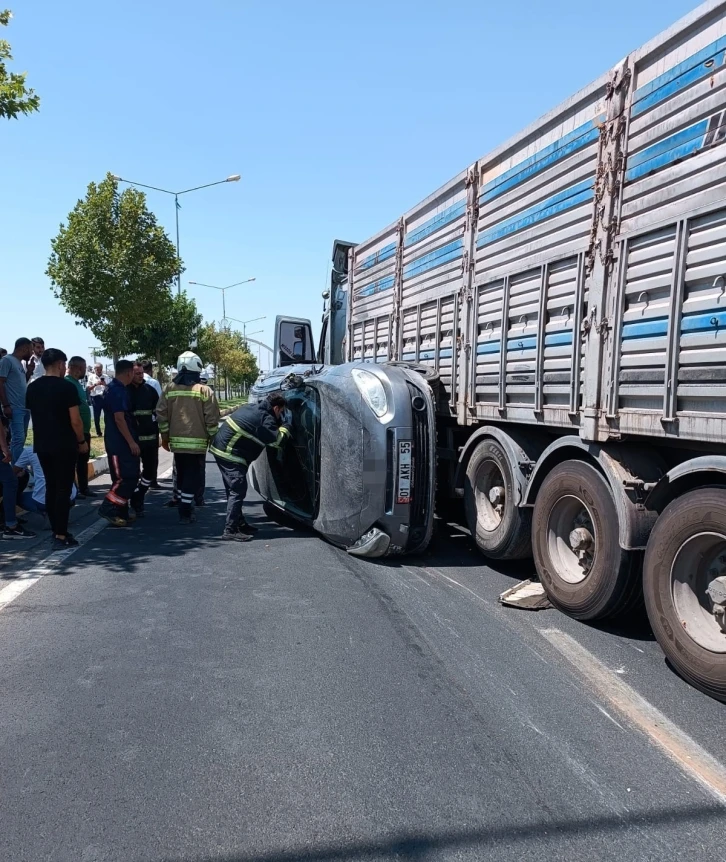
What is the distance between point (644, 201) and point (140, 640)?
390cm

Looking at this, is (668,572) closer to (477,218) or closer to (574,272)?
(574,272)

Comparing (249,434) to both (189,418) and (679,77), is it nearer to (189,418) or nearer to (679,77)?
(189,418)

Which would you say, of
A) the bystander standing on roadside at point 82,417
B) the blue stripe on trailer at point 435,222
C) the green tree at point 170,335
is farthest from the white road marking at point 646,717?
the green tree at point 170,335

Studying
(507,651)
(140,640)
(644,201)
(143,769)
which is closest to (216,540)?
(140,640)

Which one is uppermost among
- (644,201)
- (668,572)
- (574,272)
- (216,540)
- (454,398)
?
(644,201)

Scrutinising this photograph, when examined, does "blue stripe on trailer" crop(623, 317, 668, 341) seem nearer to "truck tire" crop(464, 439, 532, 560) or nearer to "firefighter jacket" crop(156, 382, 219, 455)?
"truck tire" crop(464, 439, 532, 560)

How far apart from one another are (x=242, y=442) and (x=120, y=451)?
162 centimetres

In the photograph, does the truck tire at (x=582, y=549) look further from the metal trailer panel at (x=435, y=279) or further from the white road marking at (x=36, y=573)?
the white road marking at (x=36, y=573)

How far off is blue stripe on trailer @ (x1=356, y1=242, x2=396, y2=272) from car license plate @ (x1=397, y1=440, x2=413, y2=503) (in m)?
3.16

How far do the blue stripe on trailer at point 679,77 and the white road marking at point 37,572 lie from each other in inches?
204

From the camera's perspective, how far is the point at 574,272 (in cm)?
462

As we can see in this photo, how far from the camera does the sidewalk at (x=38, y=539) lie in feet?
19.2

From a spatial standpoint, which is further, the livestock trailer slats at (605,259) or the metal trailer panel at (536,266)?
the metal trailer panel at (536,266)

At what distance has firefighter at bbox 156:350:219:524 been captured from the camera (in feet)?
24.8
